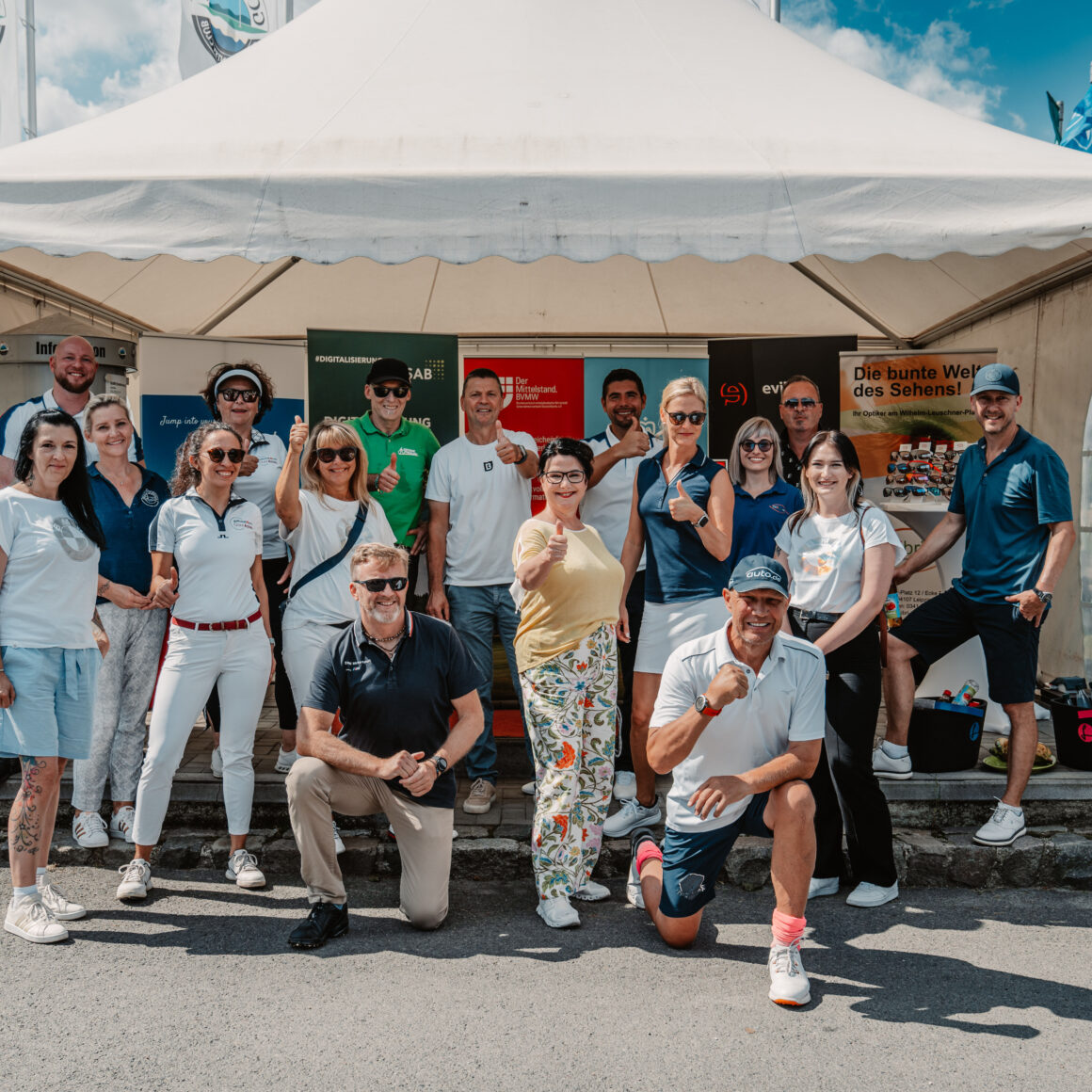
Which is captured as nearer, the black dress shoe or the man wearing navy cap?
the black dress shoe

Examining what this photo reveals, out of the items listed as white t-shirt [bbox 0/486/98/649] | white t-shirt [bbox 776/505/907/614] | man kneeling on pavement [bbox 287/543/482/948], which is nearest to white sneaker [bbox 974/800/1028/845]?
white t-shirt [bbox 776/505/907/614]

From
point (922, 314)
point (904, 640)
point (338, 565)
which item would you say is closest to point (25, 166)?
point (338, 565)

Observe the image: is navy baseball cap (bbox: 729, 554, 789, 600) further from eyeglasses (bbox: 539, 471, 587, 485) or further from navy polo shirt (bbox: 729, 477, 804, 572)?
navy polo shirt (bbox: 729, 477, 804, 572)

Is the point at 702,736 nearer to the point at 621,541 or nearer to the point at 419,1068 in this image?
the point at 419,1068

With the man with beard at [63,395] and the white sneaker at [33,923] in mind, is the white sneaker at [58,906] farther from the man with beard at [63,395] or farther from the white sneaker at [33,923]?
the man with beard at [63,395]

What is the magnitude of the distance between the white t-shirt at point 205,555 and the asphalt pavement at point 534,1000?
1.10m

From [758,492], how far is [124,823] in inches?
118

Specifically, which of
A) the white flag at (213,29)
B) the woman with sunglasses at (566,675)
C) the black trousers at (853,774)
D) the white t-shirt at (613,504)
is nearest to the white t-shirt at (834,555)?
the black trousers at (853,774)

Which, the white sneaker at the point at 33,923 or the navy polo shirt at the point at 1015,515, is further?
the navy polo shirt at the point at 1015,515

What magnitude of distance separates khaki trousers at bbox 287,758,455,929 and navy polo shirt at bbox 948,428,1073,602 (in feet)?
8.07

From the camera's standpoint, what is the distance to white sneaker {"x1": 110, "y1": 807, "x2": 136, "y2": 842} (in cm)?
412

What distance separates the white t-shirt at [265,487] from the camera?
Answer: 4.59 metres

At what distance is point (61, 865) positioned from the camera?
4055 mm

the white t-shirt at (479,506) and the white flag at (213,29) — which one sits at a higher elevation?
the white flag at (213,29)
